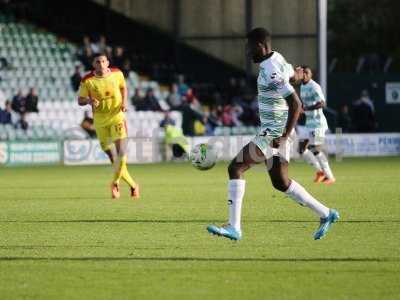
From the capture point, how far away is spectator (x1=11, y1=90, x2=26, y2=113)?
32.3 metres

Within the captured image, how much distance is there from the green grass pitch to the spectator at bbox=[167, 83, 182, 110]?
1428 cm

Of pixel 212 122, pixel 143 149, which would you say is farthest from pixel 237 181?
pixel 212 122

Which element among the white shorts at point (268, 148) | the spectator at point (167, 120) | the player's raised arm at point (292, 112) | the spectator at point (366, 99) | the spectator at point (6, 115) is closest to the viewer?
the player's raised arm at point (292, 112)

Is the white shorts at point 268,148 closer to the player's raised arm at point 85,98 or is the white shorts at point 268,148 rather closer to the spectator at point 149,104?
the player's raised arm at point 85,98

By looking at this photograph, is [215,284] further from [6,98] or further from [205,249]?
[6,98]

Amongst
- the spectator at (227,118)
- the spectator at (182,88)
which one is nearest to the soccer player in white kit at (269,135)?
the spectator at (227,118)

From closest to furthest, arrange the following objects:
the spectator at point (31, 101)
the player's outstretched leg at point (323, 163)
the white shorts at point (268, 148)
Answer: the white shorts at point (268, 148) < the player's outstretched leg at point (323, 163) < the spectator at point (31, 101)

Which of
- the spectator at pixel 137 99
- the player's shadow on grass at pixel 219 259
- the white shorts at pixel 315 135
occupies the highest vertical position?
the spectator at pixel 137 99

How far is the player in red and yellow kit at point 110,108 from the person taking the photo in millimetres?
18453

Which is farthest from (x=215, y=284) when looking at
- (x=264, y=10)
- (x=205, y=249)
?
(x=264, y=10)

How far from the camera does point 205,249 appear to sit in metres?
11.7

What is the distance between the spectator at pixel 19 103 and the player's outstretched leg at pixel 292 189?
2114cm

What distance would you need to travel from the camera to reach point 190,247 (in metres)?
11.9

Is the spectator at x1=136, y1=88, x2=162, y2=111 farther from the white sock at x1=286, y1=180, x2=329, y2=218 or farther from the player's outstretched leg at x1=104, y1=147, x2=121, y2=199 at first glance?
the white sock at x1=286, y1=180, x2=329, y2=218
